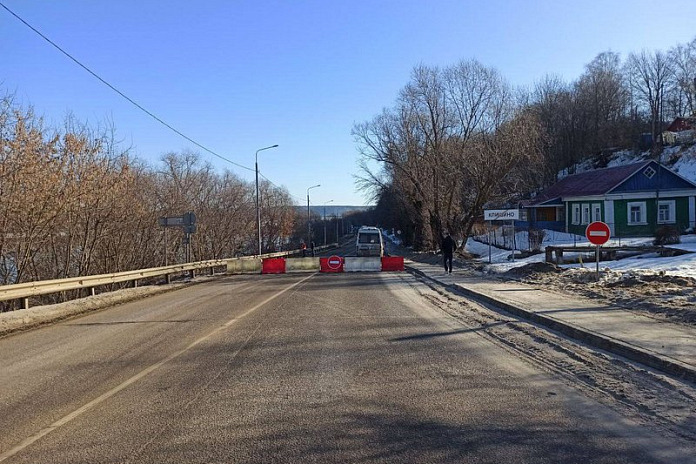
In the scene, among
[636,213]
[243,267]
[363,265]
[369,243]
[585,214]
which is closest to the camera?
[363,265]

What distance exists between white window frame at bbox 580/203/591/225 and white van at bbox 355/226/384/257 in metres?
20.9

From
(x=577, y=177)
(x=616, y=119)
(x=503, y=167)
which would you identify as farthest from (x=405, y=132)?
(x=616, y=119)

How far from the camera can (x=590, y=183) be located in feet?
176

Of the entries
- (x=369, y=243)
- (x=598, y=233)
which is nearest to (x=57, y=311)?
(x=598, y=233)

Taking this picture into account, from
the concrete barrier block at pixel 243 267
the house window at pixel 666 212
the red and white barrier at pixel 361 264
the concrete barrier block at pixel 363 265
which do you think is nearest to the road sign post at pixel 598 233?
the red and white barrier at pixel 361 264

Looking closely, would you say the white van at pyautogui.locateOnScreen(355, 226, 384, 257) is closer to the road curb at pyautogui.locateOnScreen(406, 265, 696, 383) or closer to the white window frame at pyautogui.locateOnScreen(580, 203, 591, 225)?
the white window frame at pyautogui.locateOnScreen(580, 203, 591, 225)

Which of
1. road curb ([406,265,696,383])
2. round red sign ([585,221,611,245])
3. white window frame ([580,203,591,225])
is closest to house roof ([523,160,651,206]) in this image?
white window frame ([580,203,591,225])

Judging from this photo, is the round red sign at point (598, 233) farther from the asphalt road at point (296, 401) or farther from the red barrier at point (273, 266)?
the red barrier at point (273, 266)

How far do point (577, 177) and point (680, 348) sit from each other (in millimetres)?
56023

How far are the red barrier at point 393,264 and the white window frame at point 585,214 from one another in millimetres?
27718

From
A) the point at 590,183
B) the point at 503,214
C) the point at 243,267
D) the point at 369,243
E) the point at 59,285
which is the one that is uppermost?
the point at 590,183

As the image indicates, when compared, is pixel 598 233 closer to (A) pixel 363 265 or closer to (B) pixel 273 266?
(A) pixel 363 265

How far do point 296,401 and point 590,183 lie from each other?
52931mm

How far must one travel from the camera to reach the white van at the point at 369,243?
4122 cm
